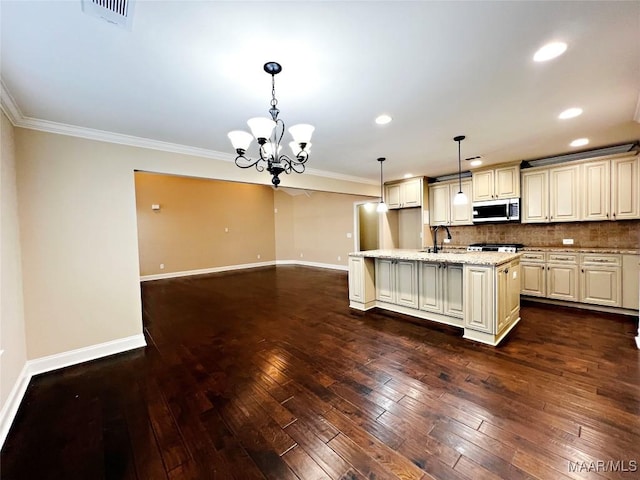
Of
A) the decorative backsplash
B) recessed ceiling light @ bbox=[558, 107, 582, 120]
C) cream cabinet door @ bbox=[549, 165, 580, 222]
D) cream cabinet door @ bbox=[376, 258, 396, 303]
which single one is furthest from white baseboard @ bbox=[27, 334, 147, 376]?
cream cabinet door @ bbox=[549, 165, 580, 222]

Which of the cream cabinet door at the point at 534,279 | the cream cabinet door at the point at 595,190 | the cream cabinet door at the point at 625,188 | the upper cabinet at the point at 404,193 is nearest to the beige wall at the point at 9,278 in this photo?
the upper cabinet at the point at 404,193

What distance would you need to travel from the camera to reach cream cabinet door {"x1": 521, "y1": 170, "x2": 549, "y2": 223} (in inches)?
175

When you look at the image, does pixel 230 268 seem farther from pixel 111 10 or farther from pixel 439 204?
pixel 111 10

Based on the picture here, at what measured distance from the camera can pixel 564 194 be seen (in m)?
4.26

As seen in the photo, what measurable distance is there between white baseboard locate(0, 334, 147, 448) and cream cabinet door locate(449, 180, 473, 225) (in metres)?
5.67

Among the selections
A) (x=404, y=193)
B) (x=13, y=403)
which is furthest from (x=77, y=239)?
(x=404, y=193)

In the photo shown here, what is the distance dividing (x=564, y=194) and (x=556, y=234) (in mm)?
753

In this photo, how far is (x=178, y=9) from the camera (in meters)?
1.37

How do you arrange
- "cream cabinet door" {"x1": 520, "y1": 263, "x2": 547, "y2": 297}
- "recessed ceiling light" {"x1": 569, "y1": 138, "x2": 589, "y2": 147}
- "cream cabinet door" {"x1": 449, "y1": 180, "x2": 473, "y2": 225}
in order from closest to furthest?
"recessed ceiling light" {"x1": 569, "y1": 138, "x2": 589, "y2": 147} → "cream cabinet door" {"x1": 520, "y1": 263, "x2": 547, "y2": 297} → "cream cabinet door" {"x1": 449, "y1": 180, "x2": 473, "y2": 225}

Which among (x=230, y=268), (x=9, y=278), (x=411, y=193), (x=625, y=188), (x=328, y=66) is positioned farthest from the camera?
(x=230, y=268)

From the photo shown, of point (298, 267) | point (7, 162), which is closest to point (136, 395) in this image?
point (7, 162)

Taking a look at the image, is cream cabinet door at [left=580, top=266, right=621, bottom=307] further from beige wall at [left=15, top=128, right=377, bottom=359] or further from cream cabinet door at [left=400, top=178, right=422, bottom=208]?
beige wall at [left=15, top=128, right=377, bottom=359]

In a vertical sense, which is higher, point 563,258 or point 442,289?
point 563,258

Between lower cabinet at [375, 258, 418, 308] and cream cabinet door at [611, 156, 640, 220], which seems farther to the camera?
lower cabinet at [375, 258, 418, 308]
